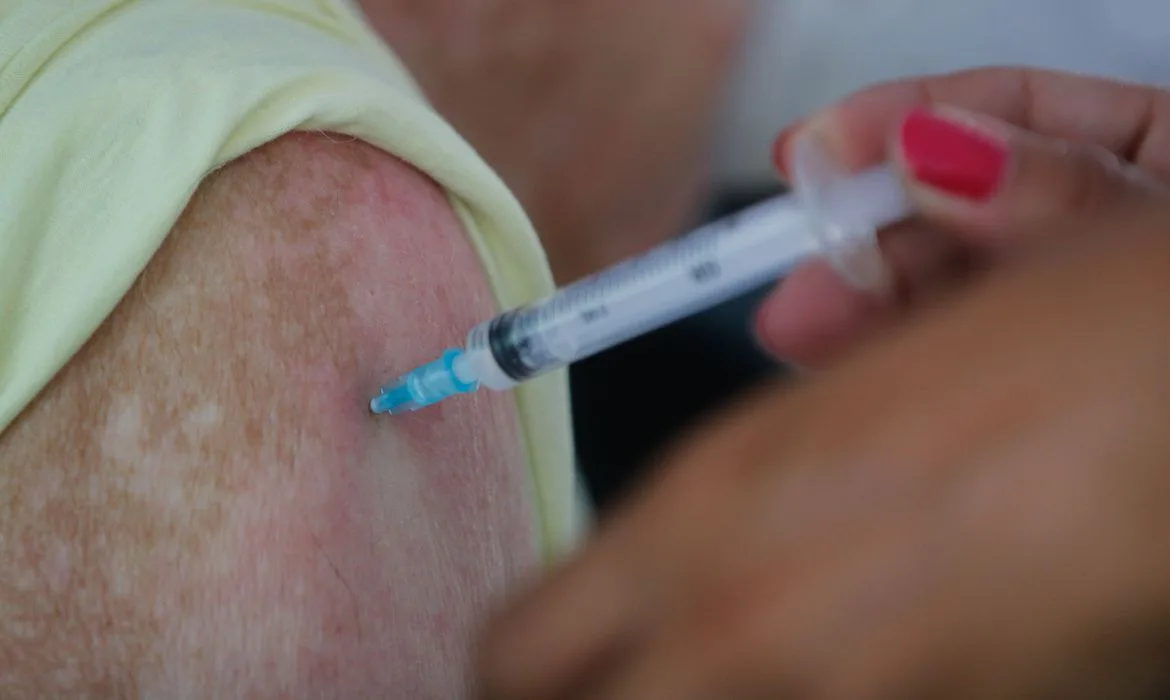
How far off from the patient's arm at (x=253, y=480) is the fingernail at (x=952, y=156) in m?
0.36

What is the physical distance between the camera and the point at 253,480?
542 millimetres

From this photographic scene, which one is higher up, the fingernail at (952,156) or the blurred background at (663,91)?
the blurred background at (663,91)

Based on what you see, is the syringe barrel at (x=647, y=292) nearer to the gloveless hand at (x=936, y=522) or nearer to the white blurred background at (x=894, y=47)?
the gloveless hand at (x=936, y=522)

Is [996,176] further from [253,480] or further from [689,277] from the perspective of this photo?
[253,480]

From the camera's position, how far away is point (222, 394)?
551mm

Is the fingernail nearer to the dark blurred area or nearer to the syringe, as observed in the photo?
the syringe

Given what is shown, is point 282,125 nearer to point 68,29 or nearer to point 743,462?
point 68,29

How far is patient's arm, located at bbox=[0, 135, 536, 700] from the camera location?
0.51 m

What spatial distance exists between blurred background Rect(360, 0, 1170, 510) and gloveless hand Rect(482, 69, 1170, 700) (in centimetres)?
94

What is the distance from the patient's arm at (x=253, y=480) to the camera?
51 cm

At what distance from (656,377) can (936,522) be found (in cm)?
107

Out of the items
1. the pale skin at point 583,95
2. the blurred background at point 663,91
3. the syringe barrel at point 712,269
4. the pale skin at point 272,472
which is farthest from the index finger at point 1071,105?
the pale skin at point 583,95

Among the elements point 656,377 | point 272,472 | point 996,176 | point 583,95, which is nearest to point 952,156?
point 996,176

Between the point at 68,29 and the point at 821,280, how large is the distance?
0.54 meters
